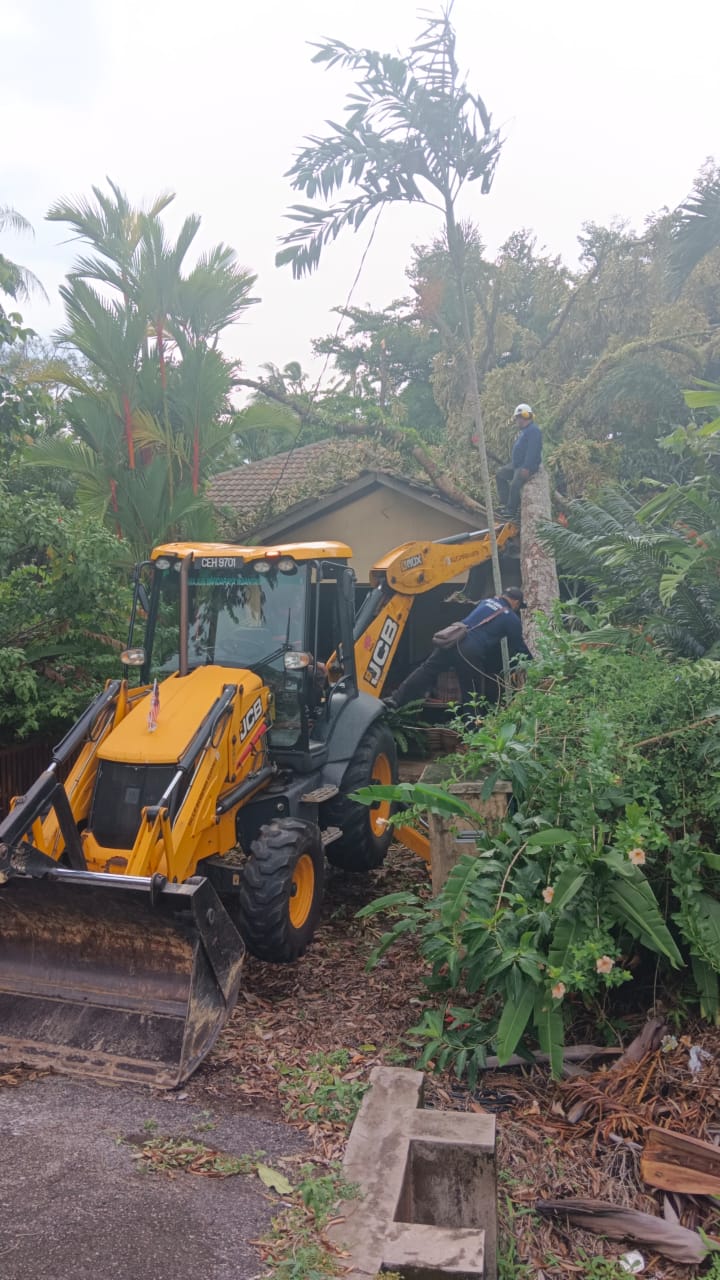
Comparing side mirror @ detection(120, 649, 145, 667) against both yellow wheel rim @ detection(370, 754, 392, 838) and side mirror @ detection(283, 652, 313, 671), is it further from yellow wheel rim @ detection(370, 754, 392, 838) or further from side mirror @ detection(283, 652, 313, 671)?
yellow wheel rim @ detection(370, 754, 392, 838)

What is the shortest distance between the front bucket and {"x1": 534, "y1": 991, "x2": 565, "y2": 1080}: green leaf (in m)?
1.70

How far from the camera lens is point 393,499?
44.6 feet

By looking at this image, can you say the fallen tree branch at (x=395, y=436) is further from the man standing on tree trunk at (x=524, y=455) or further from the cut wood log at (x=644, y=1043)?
the cut wood log at (x=644, y=1043)

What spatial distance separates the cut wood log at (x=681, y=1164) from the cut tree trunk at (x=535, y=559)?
6.18 meters

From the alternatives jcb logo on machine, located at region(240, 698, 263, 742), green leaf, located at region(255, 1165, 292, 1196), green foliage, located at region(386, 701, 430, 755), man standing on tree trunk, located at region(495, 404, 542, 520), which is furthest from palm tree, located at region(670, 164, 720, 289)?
green leaf, located at region(255, 1165, 292, 1196)

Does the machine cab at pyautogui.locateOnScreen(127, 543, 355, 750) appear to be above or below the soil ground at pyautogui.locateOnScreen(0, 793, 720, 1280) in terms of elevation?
above

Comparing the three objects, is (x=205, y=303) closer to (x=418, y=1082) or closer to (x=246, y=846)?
(x=246, y=846)

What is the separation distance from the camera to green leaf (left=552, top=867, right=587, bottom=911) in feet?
16.7

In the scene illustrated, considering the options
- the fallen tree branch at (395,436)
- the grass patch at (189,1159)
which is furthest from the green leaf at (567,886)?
the fallen tree branch at (395,436)

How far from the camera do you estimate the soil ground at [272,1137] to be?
12.4 ft

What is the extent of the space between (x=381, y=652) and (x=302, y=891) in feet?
10.7

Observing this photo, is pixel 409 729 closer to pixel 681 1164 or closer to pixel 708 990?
pixel 708 990

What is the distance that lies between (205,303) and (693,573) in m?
7.97

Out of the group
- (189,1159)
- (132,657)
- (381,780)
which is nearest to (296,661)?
(132,657)
